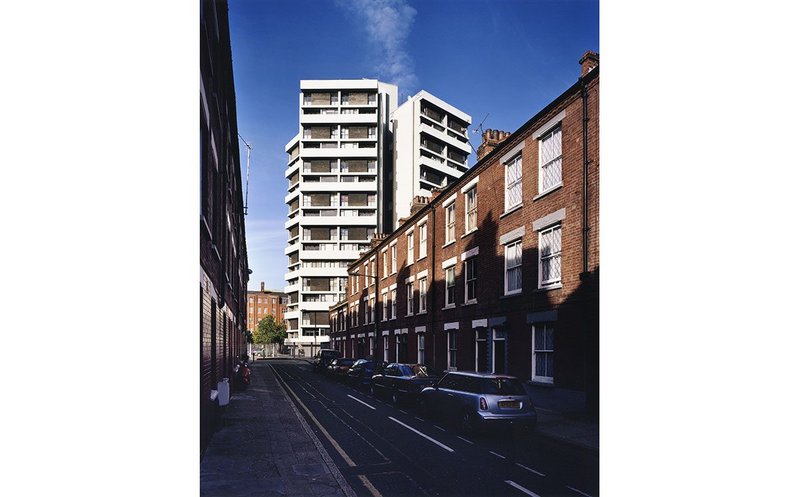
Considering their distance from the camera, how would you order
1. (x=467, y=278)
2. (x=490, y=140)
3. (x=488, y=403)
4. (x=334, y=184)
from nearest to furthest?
(x=488, y=403), (x=490, y=140), (x=467, y=278), (x=334, y=184)

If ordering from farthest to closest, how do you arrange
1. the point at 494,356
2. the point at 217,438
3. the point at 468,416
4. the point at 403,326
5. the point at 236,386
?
the point at 403,326, the point at 236,386, the point at 494,356, the point at 468,416, the point at 217,438

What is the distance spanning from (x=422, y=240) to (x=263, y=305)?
121 m

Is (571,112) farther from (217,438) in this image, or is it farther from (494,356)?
(217,438)

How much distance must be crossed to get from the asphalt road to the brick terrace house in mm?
3690

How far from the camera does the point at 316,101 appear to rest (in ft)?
239

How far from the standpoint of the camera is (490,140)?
21.7 meters

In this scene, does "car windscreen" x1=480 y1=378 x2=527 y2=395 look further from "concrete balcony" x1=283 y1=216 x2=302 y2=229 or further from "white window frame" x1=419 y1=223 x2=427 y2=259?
"concrete balcony" x1=283 y1=216 x2=302 y2=229

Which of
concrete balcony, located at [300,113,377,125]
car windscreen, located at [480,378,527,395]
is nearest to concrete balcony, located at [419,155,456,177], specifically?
concrete balcony, located at [300,113,377,125]

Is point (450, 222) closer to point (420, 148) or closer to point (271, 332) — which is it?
point (420, 148)

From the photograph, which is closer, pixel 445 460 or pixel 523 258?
pixel 445 460

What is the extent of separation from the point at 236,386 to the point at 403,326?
1070cm

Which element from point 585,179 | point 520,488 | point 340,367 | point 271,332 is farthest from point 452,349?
point 271,332
